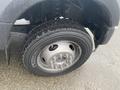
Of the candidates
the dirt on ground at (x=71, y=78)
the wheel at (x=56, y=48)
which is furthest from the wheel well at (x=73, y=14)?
the dirt on ground at (x=71, y=78)

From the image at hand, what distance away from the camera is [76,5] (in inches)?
89.6

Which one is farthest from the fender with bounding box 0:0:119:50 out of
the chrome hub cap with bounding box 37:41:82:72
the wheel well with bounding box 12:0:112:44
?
the chrome hub cap with bounding box 37:41:82:72

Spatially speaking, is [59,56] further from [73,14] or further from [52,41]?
[73,14]

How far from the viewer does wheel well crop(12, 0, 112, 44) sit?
2182 millimetres

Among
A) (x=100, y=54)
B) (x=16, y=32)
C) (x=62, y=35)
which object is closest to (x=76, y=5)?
(x=62, y=35)

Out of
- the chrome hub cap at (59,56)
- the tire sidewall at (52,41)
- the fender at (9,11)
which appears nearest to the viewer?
the fender at (9,11)

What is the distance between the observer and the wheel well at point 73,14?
2.18m

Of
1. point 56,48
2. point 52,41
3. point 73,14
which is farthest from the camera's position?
point 73,14

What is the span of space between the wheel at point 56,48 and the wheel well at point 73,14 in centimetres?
17

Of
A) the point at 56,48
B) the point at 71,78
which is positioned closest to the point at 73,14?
the point at 56,48

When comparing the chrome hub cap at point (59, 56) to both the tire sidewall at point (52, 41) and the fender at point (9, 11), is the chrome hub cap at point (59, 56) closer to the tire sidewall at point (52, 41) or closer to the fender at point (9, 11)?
the tire sidewall at point (52, 41)

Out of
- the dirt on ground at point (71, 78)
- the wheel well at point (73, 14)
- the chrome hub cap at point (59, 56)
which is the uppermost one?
the wheel well at point (73, 14)

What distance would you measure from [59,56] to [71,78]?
15.0 inches

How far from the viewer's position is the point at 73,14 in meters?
2.37
